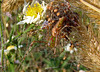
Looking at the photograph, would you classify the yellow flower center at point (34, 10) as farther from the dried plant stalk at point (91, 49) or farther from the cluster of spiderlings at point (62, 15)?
the dried plant stalk at point (91, 49)

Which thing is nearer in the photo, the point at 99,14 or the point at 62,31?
the point at 99,14

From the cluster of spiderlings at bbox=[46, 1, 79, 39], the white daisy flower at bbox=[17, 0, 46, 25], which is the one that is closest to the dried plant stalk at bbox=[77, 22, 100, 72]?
the cluster of spiderlings at bbox=[46, 1, 79, 39]

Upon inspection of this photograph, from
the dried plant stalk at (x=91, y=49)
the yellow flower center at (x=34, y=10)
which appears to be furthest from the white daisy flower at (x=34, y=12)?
the dried plant stalk at (x=91, y=49)

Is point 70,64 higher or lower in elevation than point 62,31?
lower

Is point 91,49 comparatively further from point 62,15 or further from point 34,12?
point 34,12

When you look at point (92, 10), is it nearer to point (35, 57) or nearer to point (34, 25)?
point (34, 25)

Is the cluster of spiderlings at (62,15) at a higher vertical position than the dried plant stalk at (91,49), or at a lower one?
higher

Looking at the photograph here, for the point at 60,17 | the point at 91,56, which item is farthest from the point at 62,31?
the point at 91,56
